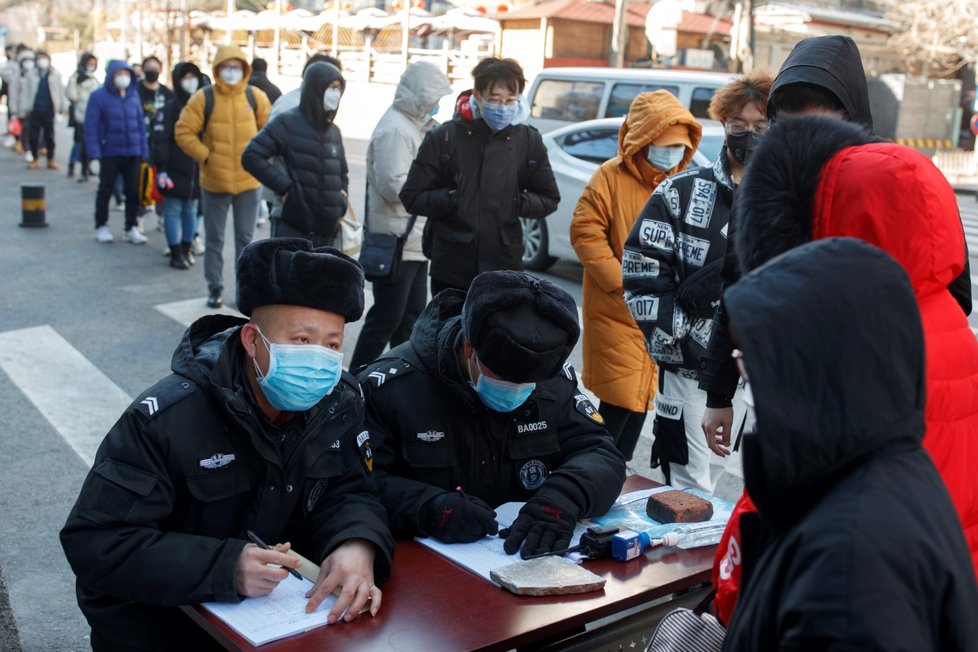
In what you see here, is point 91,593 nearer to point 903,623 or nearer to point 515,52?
point 903,623

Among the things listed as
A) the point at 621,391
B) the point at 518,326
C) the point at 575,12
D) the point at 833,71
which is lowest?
the point at 621,391

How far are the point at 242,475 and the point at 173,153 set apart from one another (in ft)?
24.7

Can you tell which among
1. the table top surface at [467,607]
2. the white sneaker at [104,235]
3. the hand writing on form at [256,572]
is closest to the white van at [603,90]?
the white sneaker at [104,235]

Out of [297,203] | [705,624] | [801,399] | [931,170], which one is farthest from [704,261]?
[297,203]

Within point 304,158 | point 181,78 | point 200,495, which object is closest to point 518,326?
point 200,495

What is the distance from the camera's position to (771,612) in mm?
1438

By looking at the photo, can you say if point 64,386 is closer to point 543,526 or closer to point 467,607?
point 543,526

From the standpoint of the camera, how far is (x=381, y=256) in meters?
5.97

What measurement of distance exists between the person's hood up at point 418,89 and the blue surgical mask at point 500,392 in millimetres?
3566

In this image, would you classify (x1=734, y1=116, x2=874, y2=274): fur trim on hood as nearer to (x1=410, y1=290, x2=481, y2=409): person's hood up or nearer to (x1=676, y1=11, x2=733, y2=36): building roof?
(x1=410, y1=290, x2=481, y2=409): person's hood up

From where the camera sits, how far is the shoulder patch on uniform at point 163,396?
2520 mm

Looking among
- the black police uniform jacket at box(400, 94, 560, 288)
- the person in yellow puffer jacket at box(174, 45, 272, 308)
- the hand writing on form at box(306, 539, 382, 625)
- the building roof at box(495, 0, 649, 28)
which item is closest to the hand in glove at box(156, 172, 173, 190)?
the person in yellow puffer jacket at box(174, 45, 272, 308)

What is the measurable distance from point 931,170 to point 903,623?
1.06 m

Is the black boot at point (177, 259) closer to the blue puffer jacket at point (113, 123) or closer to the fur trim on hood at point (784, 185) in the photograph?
the blue puffer jacket at point (113, 123)
